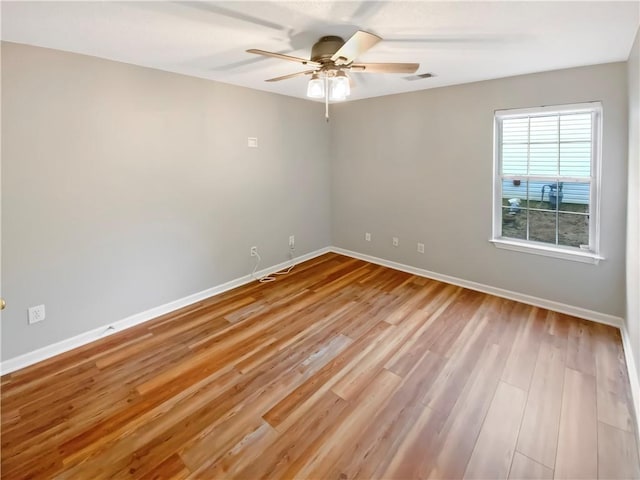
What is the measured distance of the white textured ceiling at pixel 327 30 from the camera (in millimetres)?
1777

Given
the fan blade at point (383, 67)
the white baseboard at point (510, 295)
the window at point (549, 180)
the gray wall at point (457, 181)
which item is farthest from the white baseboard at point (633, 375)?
the fan blade at point (383, 67)

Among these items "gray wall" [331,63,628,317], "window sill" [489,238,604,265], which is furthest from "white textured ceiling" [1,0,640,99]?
"window sill" [489,238,604,265]

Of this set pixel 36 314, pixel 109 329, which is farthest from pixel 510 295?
pixel 36 314

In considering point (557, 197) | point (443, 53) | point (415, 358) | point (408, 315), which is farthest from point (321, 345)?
point (557, 197)

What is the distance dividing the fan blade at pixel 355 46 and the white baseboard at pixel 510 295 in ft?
9.37

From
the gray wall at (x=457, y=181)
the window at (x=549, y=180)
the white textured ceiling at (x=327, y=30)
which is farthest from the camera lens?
the window at (x=549, y=180)

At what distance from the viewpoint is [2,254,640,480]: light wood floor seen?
1.66 meters

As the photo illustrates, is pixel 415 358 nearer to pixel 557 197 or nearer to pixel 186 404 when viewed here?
pixel 186 404

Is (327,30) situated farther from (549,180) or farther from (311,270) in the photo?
(311,270)

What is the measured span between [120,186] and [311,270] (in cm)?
245

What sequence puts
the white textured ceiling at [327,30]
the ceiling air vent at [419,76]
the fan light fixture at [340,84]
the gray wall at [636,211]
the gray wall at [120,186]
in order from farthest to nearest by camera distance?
the ceiling air vent at [419,76] → the gray wall at [120,186] → the fan light fixture at [340,84] → the gray wall at [636,211] → the white textured ceiling at [327,30]

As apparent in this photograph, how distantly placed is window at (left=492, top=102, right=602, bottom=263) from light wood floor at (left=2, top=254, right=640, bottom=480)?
764 mm

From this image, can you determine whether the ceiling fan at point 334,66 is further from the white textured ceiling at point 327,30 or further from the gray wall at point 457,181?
the gray wall at point 457,181

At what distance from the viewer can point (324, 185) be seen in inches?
Result: 195
